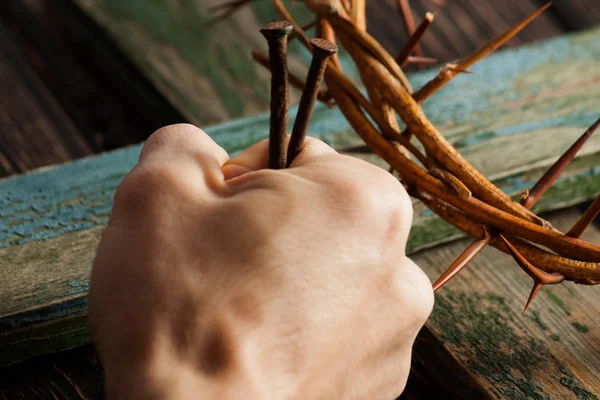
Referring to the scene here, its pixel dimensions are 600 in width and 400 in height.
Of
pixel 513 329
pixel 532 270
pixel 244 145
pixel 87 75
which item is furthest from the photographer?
pixel 87 75

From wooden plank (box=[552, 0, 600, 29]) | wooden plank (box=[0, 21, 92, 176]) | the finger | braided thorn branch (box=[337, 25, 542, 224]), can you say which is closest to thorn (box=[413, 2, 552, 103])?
braided thorn branch (box=[337, 25, 542, 224])

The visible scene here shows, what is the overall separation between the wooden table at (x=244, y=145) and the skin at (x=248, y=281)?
0.22 metres

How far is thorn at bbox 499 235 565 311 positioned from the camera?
54cm

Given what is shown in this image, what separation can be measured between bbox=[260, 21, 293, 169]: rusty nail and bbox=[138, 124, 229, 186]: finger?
39mm

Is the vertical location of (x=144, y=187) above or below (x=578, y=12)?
above

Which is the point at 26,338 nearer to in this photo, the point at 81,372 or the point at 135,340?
the point at 81,372

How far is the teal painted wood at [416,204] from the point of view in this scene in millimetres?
614

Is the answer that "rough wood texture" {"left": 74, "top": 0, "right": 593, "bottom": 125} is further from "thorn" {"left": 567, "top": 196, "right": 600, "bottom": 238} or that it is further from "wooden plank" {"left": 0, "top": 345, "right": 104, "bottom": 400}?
"thorn" {"left": 567, "top": 196, "right": 600, "bottom": 238}

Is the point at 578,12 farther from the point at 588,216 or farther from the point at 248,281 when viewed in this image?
the point at 248,281

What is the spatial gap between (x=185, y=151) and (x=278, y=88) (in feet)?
0.24

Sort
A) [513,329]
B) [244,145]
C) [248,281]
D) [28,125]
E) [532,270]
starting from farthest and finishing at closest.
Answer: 1. [28,125]
2. [244,145]
3. [513,329]
4. [532,270]
5. [248,281]

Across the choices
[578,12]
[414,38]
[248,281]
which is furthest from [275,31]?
[578,12]

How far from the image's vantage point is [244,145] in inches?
33.6

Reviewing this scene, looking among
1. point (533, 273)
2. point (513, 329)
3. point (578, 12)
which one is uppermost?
point (533, 273)
